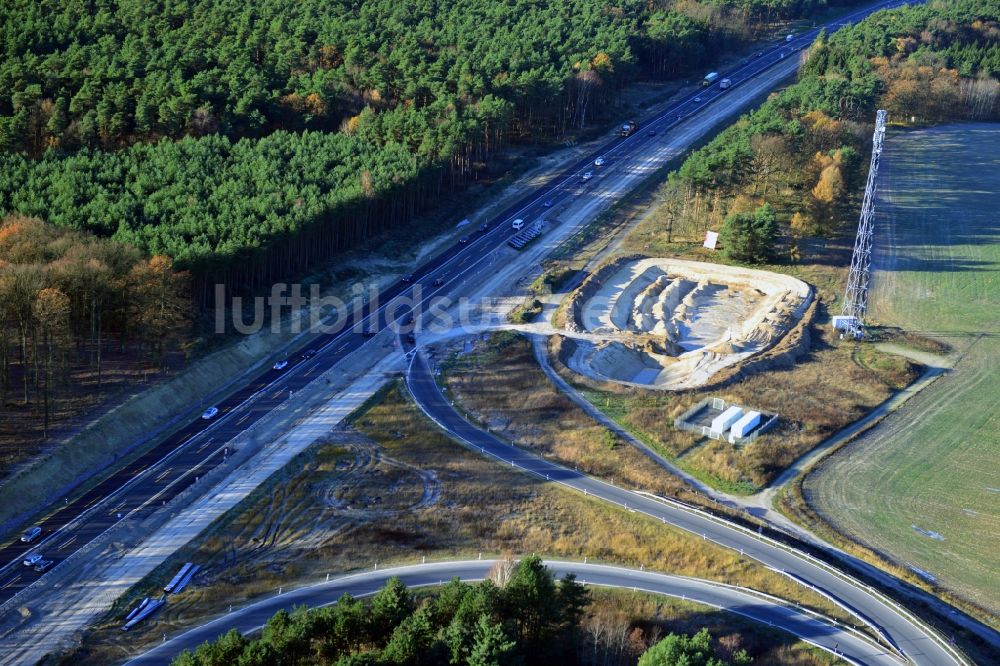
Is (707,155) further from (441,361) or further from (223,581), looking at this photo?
(223,581)

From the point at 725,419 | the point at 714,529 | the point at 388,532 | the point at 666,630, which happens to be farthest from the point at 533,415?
the point at 666,630

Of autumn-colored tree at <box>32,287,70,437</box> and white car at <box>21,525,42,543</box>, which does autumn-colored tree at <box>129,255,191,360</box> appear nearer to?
autumn-colored tree at <box>32,287,70,437</box>

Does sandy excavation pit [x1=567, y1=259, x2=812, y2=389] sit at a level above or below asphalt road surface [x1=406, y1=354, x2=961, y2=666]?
above

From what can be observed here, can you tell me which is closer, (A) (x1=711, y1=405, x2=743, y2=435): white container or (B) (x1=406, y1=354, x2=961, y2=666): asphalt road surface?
(B) (x1=406, y1=354, x2=961, y2=666): asphalt road surface

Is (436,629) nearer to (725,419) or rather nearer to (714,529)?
(714,529)

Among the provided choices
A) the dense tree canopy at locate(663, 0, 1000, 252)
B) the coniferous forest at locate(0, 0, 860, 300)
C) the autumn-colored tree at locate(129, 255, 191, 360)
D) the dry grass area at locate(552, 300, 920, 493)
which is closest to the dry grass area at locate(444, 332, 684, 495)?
the dry grass area at locate(552, 300, 920, 493)

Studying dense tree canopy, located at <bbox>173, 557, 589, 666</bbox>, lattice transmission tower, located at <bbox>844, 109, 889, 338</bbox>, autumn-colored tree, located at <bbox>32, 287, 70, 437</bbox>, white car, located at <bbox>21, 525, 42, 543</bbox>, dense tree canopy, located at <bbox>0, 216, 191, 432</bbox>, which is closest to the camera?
dense tree canopy, located at <bbox>173, 557, 589, 666</bbox>
